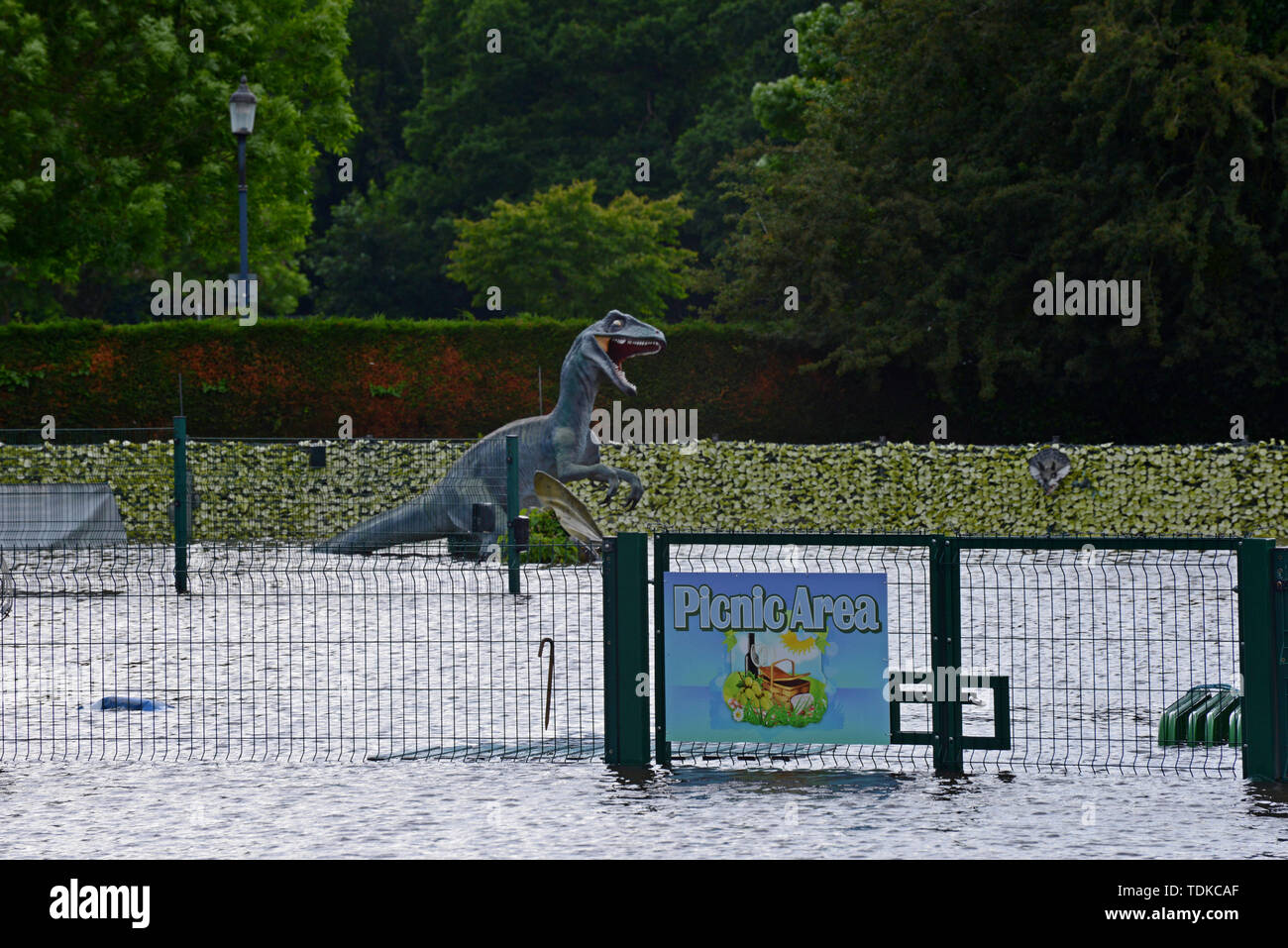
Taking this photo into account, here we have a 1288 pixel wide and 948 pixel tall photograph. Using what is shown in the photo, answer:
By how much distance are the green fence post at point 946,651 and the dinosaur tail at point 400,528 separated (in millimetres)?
13656

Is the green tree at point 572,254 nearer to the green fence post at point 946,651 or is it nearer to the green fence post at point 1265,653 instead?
the green fence post at point 946,651

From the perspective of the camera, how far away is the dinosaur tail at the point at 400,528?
2156cm

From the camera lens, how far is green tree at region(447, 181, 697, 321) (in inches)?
1778

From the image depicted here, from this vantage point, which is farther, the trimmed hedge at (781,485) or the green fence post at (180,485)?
the trimmed hedge at (781,485)

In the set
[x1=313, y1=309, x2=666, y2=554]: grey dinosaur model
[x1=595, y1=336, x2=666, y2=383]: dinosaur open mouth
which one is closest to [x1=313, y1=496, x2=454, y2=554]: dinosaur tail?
[x1=313, y1=309, x2=666, y2=554]: grey dinosaur model

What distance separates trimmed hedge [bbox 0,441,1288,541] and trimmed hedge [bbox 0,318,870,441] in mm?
3398

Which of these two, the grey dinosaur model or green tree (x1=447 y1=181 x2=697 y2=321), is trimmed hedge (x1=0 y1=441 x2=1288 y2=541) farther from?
green tree (x1=447 y1=181 x2=697 y2=321)

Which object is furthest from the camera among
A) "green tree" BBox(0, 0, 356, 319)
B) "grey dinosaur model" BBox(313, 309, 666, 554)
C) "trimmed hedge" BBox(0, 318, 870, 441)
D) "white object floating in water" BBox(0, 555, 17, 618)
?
"green tree" BBox(0, 0, 356, 319)

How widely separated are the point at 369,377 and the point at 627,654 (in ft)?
65.3

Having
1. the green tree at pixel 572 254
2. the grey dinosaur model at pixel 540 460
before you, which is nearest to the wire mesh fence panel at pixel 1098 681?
the grey dinosaur model at pixel 540 460

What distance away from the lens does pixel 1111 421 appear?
2872cm
